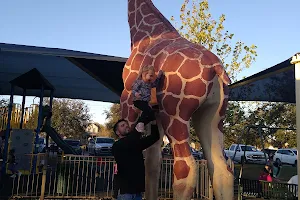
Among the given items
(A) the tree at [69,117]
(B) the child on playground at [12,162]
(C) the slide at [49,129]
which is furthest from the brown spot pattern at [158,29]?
(A) the tree at [69,117]

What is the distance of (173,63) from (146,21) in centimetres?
137

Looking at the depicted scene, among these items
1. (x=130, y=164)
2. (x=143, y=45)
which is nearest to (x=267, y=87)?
(x=143, y=45)

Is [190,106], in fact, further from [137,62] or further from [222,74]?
[137,62]

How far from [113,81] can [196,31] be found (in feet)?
20.7

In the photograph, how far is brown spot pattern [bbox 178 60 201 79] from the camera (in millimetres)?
3373

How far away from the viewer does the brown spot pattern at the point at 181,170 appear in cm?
327

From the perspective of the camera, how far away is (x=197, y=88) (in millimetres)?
3340

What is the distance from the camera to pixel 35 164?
9.91 m

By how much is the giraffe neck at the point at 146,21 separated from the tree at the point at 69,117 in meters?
33.8

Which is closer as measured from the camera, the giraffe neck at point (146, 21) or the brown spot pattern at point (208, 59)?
the brown spot pattern at point (208, 59)

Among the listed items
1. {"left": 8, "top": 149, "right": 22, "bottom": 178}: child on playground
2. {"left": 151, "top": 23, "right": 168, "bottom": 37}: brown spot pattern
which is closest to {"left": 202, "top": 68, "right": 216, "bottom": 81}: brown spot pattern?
{"left": 151, "top": 23, "right": 168, "bottom": 37}: brown spot pattern

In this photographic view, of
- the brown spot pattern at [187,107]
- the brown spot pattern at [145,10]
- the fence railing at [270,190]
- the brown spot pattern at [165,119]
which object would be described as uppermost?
the brown spot pattern at [145,10]

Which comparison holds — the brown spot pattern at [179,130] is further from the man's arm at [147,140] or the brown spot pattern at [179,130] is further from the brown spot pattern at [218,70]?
the brown spot pattern at [218,70]

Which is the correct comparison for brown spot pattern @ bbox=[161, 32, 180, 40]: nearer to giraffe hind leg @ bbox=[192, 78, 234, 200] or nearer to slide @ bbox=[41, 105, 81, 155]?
giraffe hind leg @ bbox=[192, 78, 234, 200]
